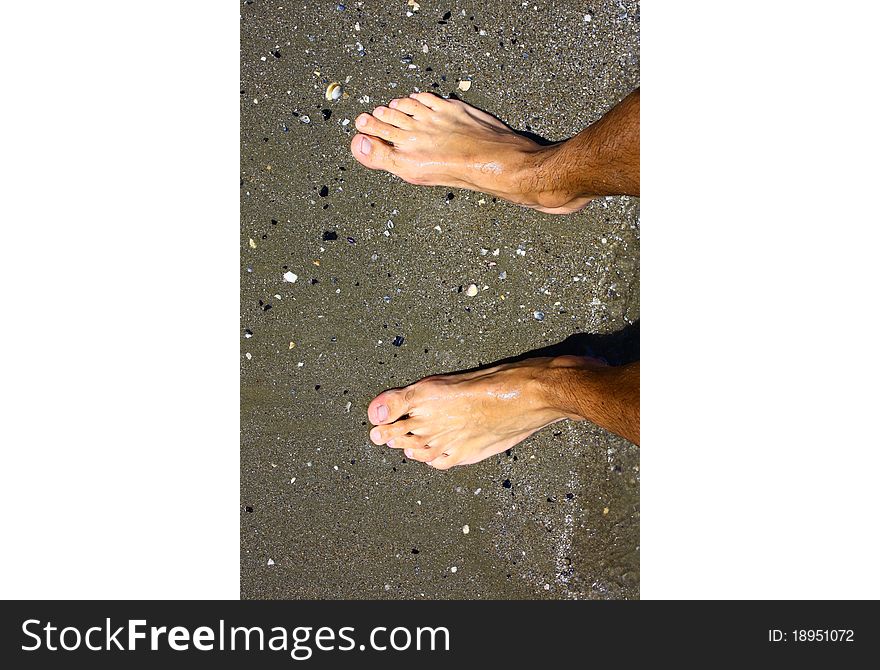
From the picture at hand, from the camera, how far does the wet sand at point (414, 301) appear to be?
2070 mm

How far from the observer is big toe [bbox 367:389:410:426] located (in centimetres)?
209

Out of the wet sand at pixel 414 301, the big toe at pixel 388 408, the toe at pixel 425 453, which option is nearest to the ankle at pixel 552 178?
the wet sand at pixel 414 301

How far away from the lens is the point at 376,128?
81.0 inches

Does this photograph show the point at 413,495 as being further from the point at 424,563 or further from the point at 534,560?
the point at 534,560

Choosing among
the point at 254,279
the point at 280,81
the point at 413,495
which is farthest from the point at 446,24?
the point at 413,495

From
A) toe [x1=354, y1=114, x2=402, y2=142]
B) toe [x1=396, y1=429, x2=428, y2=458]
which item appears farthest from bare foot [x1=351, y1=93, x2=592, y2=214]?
toe [x1=396, y1=429, x2=428, y2=458]

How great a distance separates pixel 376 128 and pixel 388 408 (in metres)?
0.96

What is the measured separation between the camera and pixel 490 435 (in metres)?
2.08

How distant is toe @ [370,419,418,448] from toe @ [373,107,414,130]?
102 cm

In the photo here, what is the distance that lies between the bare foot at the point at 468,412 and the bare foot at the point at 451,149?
0.58 metres

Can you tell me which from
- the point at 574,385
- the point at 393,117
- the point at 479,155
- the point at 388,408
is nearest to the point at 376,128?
the point at 393,117

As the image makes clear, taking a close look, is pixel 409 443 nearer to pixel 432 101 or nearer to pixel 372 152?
pixel 372 152

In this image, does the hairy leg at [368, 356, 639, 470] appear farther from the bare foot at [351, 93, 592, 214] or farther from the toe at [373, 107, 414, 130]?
the toe at [373, 107, 414, 130]

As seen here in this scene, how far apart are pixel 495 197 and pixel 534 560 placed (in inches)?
50.3
